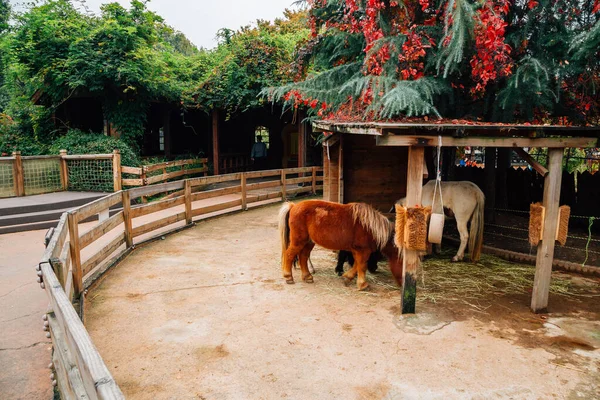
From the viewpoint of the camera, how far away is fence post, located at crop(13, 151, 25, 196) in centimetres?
1080

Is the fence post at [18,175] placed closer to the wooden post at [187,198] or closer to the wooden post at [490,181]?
the wooden post at [187,198]

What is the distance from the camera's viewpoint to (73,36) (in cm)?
1285

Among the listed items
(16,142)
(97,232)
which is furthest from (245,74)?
(97,232)

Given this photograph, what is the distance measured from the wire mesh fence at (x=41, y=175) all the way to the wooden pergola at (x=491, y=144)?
9.98 metres

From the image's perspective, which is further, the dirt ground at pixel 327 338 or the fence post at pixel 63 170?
the fence post at pixel 63 170

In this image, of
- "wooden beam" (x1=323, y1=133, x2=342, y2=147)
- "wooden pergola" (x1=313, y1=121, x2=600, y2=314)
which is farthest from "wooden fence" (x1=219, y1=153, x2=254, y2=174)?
"wooden pergola" (x1=313, y1=121, x2=600, y2=314)

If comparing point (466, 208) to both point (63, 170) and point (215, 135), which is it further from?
point (63, 170)

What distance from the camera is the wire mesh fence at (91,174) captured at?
38.0ft

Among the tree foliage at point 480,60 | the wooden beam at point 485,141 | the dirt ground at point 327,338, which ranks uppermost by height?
the tree foliage at point 480,60

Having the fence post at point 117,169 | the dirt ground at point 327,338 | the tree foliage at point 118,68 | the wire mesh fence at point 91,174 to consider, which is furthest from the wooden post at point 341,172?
the wire mesh fence at point 91,174

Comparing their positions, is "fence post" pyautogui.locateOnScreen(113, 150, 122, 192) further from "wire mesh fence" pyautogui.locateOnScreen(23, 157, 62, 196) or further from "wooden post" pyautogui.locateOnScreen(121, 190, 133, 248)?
"wooden post" pyautogui.locateOnScreen(121, 190, 133, 248)

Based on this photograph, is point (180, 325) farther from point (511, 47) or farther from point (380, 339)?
point (511, 47)

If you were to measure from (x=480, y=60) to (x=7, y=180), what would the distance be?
36.8 ft

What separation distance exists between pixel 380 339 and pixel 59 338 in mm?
2703
